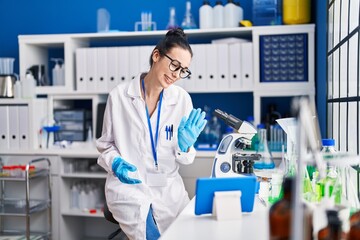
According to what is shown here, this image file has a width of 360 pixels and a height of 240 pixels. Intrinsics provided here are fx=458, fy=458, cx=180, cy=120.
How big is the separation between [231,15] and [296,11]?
47cm

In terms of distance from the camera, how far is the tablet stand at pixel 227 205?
1.50 m

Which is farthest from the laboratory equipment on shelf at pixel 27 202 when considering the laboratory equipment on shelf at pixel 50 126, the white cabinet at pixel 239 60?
the white cabinet at pixel 239 60

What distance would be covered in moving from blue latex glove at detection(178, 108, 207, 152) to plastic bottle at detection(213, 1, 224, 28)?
153 centimetres

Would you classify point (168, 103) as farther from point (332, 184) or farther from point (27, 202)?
point (27, 202)

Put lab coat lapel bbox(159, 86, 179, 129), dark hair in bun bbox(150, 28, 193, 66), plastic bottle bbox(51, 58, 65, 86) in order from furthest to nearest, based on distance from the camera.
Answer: plastic bottle bbox(51, 58, 65, 86)
lab coat lapel bbox(159, 86, 179, 129)
dark hair in bun bbox(150, 28, 193, 66)

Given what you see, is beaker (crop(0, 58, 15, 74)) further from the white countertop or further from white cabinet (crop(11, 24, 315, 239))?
the white countertop

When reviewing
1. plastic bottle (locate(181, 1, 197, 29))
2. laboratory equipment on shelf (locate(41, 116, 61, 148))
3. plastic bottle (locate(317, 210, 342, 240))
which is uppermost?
plastic bottle (locate(181, 1, 197, 29))

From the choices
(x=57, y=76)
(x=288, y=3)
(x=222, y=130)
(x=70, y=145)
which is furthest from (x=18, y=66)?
(x=288, y=3)

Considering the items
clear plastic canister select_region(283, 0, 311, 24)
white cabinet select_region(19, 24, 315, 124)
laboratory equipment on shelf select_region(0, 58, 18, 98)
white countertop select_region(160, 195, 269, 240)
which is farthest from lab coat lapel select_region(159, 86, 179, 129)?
laboratory equipment on shelf select_region(0, 58, 18, 98)

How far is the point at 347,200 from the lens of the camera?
4.80 feet

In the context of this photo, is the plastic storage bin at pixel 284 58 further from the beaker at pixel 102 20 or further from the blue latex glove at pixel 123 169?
the blue latex glove at pixel 123 169

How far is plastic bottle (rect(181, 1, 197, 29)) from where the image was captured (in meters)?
3.54

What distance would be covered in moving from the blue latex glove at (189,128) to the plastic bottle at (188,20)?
1583mm

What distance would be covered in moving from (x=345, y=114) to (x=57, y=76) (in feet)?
8.01
